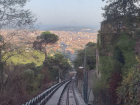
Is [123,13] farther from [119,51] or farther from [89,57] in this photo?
[89,57]

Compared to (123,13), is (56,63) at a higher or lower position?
lower

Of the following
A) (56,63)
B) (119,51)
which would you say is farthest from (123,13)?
(56,63)

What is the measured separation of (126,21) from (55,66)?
96.2 ft

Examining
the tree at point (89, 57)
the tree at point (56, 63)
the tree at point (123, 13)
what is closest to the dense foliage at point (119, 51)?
the tree at point (123, 13)

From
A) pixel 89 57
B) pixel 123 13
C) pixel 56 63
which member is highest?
pixel 123 13

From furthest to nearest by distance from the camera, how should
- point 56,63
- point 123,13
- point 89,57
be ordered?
point 56,63 < point 89,57 < point 123,13

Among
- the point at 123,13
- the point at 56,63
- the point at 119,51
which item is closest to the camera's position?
the point at 119,51

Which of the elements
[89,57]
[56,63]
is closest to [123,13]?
[89,57]

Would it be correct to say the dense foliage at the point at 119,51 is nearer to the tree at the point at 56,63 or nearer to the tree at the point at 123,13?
the tree at the point at 123,13

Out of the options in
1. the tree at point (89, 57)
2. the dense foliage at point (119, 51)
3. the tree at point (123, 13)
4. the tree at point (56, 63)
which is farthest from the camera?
the tree at point (56, 63)

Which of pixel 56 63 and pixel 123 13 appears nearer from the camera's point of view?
pixel 123 13

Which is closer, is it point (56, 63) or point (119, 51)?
point (119, 51)

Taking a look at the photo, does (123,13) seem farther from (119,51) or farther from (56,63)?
(56,63)

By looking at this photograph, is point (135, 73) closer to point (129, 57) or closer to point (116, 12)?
point (129, 57)
